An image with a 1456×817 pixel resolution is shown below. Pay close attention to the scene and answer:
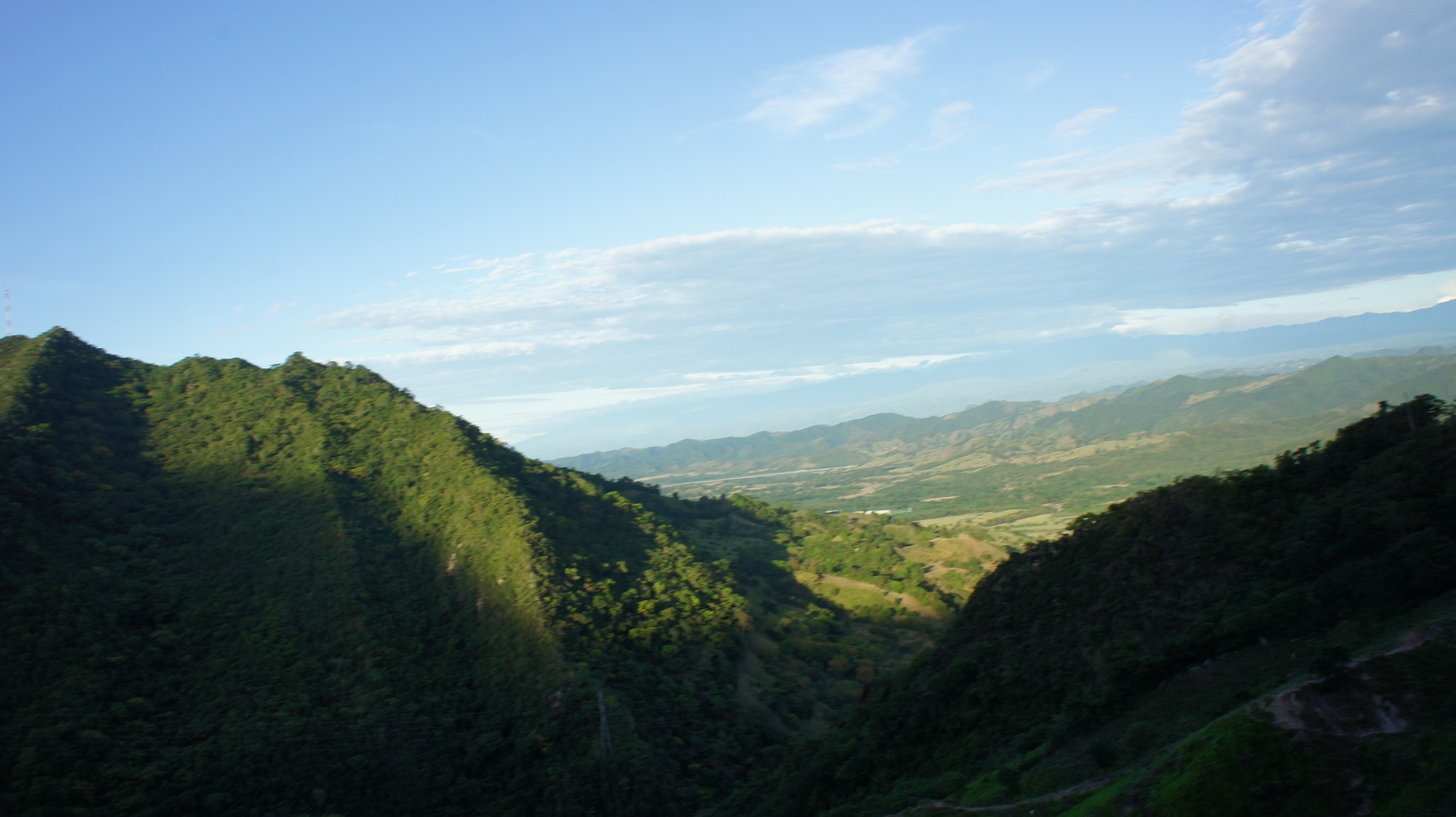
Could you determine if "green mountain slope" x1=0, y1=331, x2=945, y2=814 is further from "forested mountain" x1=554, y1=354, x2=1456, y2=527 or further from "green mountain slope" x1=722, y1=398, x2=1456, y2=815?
"forested mountain" x1=554, y1=354, x2=1456, y2=527

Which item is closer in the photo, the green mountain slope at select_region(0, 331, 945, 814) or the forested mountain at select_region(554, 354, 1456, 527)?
the green mountain slope at select_region(0, 331, 945, 814)

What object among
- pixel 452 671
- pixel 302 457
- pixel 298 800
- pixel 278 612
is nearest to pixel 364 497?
pixel 302 457

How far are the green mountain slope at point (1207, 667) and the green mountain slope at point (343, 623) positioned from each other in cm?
972

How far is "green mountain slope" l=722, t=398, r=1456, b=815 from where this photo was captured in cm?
1094

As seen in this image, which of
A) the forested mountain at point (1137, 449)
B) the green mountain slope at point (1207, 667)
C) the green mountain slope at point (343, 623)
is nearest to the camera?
the green mountain slope at point (1207, 667)

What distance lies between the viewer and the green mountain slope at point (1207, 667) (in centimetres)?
1094

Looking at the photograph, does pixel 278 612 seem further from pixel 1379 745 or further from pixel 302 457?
pixel 1379 745

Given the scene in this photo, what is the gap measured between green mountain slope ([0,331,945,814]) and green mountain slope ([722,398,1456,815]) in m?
9.72

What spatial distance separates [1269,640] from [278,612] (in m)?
36.3

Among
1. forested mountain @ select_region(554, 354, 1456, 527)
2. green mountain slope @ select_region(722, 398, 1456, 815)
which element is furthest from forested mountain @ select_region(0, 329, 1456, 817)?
forested mountain @ select_region(554, 354, 1456, 527)

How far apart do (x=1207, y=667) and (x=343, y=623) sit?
109 feet

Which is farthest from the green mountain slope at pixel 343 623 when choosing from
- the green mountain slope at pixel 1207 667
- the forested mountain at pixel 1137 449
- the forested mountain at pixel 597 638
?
the forested mountain at pixel 1137 449

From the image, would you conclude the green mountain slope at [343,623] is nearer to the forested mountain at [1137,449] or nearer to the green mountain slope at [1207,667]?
the green mountain slope at [1207,667]

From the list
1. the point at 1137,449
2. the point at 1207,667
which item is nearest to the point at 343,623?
the point at 1207,667
